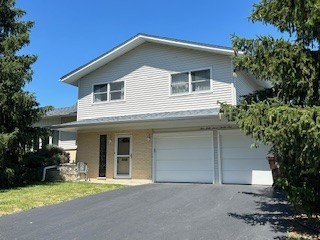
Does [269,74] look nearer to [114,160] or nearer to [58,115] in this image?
[114,160]

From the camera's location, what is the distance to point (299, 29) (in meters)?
7.72

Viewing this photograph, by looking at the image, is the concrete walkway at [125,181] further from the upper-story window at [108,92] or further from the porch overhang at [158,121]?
the upper-story window at [108,92]

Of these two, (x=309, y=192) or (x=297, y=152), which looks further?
(x=309, y=192)

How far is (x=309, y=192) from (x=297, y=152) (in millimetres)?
1193

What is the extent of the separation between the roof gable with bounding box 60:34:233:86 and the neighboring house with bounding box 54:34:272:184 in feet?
0.16

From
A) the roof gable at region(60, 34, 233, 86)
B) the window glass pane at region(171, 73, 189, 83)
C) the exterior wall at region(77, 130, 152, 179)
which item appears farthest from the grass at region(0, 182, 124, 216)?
the roof gable at region(60, 34, 233, 86)

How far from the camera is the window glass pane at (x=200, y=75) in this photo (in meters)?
17.0

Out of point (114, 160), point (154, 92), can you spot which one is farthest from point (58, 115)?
point (154, 92)

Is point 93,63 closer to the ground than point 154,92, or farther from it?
farther from it

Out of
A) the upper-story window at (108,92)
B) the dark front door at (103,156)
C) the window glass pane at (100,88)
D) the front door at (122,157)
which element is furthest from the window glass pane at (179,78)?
the dark front door at (103,156)

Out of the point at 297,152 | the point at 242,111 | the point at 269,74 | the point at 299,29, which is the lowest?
the point at 297,152

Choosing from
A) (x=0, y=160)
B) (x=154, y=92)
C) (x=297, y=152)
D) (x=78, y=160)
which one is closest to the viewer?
(x=297, y=152)

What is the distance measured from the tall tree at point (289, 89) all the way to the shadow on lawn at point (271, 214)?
0.87 m

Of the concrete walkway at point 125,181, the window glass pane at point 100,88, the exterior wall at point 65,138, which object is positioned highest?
the window glass pane at point 100,88
